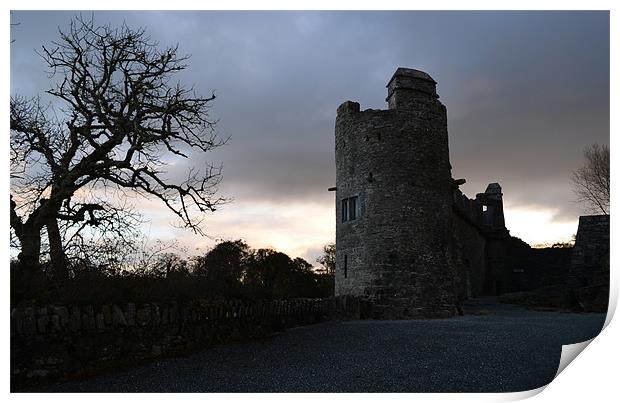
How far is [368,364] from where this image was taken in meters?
7.62

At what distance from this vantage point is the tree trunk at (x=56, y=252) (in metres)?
7.58

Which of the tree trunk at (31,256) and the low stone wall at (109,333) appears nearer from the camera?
the low stone wall at (109,333)

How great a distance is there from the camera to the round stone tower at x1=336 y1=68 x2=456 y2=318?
15.6m

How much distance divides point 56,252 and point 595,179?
10.5 m

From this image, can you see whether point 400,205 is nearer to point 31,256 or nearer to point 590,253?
point 590,253

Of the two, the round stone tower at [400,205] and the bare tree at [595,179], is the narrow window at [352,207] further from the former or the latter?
the bare tree at [595,179]

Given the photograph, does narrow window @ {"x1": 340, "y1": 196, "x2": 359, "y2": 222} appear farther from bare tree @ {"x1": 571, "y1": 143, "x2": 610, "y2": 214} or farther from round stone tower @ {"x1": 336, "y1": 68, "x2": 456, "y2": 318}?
bare tree @ {"x1": 571, "y1": 143, "x2": 610, "y2": 214}

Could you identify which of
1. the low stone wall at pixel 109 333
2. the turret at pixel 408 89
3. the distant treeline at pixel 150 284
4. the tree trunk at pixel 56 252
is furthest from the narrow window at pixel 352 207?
the tree trunk at pixel 56 252

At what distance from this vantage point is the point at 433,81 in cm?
1714

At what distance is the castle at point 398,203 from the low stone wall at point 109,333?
6.56 metres

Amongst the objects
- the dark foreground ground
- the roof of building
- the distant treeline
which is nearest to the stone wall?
the dark foreground ground

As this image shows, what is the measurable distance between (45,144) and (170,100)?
88.6 inches

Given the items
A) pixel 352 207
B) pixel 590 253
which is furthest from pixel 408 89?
pixel 590 253
